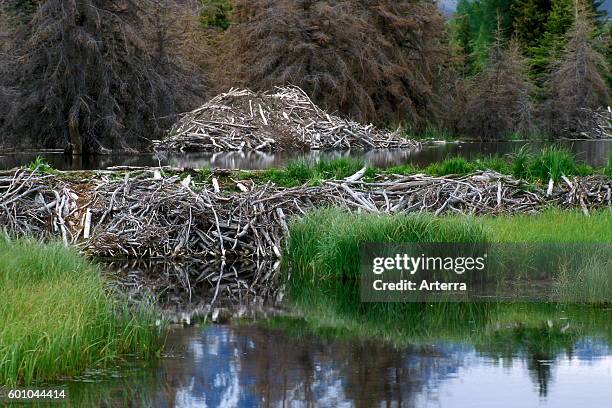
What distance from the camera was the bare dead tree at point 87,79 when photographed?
32.0 m

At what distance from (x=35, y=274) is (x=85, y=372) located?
280 cm

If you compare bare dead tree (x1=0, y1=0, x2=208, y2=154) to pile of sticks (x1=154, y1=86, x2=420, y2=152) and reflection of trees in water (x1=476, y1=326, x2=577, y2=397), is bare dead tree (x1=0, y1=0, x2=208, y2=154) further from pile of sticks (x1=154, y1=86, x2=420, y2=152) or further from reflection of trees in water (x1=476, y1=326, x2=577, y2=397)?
reflection of trees in water (x1=476, y1=326, x2=577, y2=397)

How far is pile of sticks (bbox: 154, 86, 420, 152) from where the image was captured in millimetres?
38188

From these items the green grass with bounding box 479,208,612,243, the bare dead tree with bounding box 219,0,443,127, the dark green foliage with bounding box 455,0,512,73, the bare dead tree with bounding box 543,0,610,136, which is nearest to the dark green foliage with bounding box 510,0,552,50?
the dark green foliage with bounding box 455,0,512,73

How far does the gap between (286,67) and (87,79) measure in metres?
16.5

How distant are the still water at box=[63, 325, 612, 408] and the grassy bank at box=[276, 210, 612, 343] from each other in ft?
→ 1.85

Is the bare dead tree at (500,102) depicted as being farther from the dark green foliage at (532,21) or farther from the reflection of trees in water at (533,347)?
the reflection of trees in water at (533,347)

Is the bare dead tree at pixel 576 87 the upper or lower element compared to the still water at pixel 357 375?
upper

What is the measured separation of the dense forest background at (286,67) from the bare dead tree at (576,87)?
7 centimetres

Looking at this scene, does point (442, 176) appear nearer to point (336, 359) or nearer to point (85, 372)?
point (336, 359)

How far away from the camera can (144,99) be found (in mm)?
34219

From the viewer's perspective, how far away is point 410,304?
39.7 ft

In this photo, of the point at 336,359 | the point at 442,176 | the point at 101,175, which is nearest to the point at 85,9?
the point at 101,175

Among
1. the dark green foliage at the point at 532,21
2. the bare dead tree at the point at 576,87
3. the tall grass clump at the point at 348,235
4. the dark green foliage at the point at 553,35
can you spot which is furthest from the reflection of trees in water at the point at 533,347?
the dark green foliage at the point at 532,21
